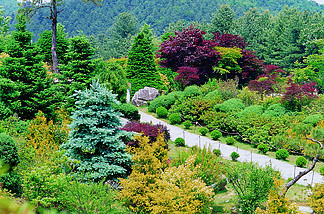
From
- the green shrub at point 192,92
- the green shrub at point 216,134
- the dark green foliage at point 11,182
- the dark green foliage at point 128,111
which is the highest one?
the green shrub at point 192,92

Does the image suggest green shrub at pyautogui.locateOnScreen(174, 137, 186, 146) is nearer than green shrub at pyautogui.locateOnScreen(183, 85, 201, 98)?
Yes

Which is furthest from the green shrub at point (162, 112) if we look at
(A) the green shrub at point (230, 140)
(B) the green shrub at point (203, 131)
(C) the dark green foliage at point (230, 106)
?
→ (A) the green shrub at point (230, 140)

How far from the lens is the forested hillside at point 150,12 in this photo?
329 ft

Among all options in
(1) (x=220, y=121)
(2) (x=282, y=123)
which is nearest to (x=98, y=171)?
(1) (x=220, y=121)

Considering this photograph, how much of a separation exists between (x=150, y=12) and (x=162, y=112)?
9246 cm

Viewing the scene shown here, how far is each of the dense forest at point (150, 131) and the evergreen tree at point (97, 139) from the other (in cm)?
4

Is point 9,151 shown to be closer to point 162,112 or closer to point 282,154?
point 282,154

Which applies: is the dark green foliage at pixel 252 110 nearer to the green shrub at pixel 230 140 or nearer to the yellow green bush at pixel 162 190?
Result: the green shrub at pixel 230 140

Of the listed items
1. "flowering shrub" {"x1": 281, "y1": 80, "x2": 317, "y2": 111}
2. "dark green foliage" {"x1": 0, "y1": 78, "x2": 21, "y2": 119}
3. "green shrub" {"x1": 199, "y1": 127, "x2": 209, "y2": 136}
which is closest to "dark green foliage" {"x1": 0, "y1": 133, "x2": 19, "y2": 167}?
"dark green foliage" {"x1": 0, "y1": 78, "x2": 21, "y2": 119}

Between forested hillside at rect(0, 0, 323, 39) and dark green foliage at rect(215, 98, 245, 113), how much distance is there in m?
80.3

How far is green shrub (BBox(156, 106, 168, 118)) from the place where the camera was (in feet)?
64.6

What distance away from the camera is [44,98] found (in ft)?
44.6

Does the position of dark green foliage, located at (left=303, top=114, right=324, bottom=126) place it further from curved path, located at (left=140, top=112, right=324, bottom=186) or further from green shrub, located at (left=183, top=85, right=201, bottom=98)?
green shrub, located at (left=183, top=85, right=201, bottom=98)

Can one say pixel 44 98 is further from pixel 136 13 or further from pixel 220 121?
pixel 136 13
